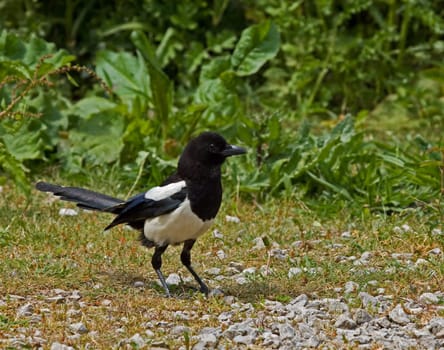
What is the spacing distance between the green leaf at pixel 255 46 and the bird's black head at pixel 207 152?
263cm

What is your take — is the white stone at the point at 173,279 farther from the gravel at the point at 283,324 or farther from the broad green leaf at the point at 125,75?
the broad green leaf at the point at 125,75

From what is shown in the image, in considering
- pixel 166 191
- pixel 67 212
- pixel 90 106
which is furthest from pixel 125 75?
pixel 166 191

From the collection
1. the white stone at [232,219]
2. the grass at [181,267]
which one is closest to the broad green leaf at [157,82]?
the grass at [181,267]

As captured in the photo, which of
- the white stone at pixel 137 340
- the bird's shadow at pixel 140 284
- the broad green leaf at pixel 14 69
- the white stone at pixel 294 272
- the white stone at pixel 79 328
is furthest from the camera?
the broad green leaf at pixel 14 69

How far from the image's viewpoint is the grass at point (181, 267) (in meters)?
4.96

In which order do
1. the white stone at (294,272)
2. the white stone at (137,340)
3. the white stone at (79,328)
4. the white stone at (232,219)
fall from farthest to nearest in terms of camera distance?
1. the white stone at (232,219)
2. the white stone at (294,272)
3. the white stone at (79,328)
4. the white stone at (137,340)

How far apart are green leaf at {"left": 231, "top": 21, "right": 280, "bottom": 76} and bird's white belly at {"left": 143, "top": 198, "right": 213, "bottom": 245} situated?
288cm

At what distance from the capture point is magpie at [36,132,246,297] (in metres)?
5.42

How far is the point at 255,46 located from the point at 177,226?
3.15 m

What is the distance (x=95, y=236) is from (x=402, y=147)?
9.37ft

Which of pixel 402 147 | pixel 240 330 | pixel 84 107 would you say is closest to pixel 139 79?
pixel 84 107

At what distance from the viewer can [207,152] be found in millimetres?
5586

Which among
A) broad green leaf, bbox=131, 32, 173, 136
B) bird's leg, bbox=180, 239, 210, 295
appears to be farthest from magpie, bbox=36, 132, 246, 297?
broad green leaf, bbox=131, 32, 173, 136

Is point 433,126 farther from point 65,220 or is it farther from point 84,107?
point 65,220
